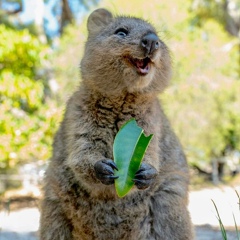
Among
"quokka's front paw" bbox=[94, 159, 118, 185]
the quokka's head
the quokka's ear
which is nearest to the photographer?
"quokka's front paw" bbox=[94, 159, 118, 185]

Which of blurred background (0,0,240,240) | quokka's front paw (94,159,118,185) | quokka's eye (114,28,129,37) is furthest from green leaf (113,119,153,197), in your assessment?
blurred background (0,0,240,240)

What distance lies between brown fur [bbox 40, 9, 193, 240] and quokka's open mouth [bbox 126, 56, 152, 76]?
1.4 inches

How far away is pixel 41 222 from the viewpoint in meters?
4.43

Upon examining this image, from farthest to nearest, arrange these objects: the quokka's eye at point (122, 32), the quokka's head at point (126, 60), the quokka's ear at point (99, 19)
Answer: the quokka's ear at point (99, 19), the quokka's eye at point (122, 32), the quokka's head at point (126, 60)

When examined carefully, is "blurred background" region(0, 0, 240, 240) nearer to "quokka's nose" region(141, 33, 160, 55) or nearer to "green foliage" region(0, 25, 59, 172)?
"green foliage" region(0, 25, 59, 172)

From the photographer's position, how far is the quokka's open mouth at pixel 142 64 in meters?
4.05

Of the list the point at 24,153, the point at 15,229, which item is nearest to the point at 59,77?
the point at 24,153

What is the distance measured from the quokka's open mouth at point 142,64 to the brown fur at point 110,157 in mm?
37

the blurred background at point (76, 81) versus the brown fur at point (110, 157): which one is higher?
the blurred background at point (76, 81)

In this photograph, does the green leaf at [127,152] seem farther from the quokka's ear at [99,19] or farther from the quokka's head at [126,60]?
the quokka's ear at [99,19]

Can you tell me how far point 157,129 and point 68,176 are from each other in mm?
918

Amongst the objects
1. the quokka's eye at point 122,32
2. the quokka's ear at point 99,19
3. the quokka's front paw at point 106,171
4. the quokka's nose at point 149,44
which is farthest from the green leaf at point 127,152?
the quokka's ear at point 99,19

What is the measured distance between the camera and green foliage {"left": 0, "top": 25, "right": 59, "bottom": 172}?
13.0 m

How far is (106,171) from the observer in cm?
367
